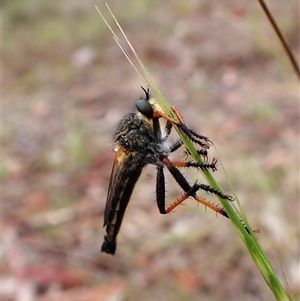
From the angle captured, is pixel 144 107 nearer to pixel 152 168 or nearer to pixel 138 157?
pixel 138 157

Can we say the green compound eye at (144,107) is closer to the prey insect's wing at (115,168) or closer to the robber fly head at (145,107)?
the robber fly head at (145,107)

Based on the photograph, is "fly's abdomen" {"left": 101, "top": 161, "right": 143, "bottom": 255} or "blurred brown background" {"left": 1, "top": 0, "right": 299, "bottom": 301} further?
"blurred brown background" {"left": 1, "top": 0, "right": 299, "bottom": 301}

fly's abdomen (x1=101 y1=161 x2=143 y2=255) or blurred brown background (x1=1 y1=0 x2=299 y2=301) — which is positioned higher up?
blurred brown background (x1=1 y1=0 x2=299 y2=301)

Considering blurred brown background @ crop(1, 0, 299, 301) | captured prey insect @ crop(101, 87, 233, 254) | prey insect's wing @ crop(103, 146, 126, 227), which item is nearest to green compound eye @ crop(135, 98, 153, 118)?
captured prey insect @ crop(101, 87, 233, 254)

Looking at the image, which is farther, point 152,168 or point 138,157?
point 152,168

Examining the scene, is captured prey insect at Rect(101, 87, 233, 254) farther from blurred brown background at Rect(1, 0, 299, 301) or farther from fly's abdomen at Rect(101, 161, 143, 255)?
blurred brown background at Rect(1, 0, 299, 301)

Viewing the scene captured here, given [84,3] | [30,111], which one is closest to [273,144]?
[30,111]

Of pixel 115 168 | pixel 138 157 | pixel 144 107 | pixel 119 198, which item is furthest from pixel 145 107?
pixel 119 198

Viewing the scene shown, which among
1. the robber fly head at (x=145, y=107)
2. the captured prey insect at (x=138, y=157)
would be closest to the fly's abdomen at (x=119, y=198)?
the captured prey insect at (x=138, y=157)

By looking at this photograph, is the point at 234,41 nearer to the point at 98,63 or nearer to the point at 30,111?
the point at 98,63
